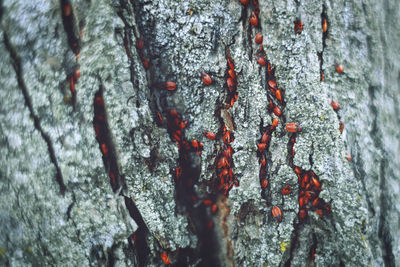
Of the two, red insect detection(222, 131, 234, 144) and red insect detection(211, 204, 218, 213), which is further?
red insect detection(211, 204, 218, 213)

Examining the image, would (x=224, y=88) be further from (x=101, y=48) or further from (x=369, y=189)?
(x=369, y=189)

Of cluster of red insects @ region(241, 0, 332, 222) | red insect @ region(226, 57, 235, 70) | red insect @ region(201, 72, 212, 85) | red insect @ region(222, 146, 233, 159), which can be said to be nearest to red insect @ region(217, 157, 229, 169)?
red insect @ region(222, 146, 233, 159)

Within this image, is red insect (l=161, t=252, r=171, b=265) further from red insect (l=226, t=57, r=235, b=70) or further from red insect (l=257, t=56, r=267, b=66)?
red insect (l=257, t=56, r=267, b=66)

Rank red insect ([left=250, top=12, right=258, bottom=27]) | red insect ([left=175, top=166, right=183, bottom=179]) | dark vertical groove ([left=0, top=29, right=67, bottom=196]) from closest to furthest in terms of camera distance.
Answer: dark vertical groove ([left=0, top=29, right=67, bottom=196]) < red insect ([left=250, top=12, right=258, bottom=27]) < red insect ([left=175, top=166, right=183, bottom=179])

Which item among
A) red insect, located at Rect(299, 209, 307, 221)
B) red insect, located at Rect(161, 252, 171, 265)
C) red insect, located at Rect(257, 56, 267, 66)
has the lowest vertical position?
red insect, located at Rect(161, 252, 171, 265)

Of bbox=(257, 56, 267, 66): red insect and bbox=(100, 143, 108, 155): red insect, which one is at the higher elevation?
bbox=(257, 56, 267, 66): red insect

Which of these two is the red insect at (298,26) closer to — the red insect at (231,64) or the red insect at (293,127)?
the red insect at (231,64)

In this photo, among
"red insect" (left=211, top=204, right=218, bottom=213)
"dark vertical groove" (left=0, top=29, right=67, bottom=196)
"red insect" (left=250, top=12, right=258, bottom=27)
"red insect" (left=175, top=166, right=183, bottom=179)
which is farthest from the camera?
"red insect" (left=211, top=204, right=218, bottom=213)

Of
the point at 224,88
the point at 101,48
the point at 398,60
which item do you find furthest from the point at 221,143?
the point at 398,60
